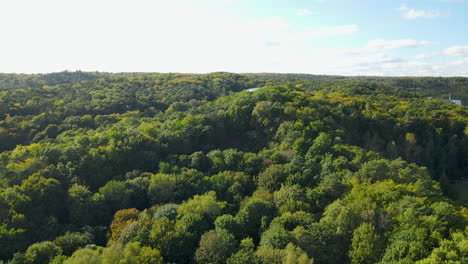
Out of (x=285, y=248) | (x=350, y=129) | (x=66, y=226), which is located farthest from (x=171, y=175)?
(x=350, y=129)

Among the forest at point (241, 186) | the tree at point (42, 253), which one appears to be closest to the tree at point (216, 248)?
the forest at point (241, 186)

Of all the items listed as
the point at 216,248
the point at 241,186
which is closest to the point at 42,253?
the point at 216,248

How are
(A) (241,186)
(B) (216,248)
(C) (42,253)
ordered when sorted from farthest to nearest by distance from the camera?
(A) (241,186) < (B) (216,248) < (C) (42,253)

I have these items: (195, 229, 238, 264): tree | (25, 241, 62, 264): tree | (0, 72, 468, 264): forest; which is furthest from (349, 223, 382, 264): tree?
(25, 241, 62, 264): tree

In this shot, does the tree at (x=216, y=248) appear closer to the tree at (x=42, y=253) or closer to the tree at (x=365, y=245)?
the tree at (x=365, y=245)

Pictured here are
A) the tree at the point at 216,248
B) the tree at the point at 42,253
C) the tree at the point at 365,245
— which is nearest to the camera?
the tree at the point at 42,253

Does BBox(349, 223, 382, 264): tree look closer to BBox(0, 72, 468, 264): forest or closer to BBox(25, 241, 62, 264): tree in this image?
BBox(0, 72, 468, 264): forest

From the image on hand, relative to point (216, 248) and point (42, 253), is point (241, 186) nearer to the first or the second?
point (216, 248)

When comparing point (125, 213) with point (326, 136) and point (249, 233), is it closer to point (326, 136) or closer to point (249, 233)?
point (249, 233)

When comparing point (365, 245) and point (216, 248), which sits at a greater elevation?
point (365, 245)
